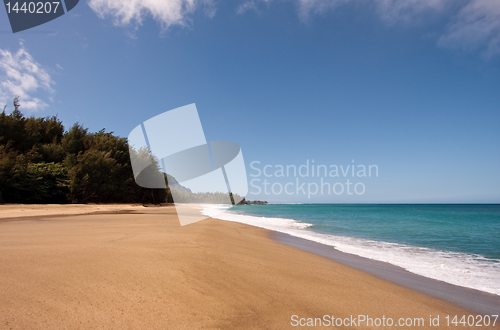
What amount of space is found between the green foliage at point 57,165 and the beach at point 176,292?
18825 millimetres

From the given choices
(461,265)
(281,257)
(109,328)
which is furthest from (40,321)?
(461,265)

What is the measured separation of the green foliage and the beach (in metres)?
18.8

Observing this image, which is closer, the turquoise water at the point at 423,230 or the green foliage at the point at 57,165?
the turquoise water at the point at 423,230

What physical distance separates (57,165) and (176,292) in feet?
87.3

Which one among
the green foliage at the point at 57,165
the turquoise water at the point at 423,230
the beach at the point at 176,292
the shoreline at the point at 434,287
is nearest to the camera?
the beach at the point at 176,292

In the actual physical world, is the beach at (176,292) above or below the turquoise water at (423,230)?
above

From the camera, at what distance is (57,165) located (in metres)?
21.8

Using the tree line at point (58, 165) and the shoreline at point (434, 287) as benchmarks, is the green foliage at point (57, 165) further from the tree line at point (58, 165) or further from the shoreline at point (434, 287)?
the shoreline at point (434, 287)

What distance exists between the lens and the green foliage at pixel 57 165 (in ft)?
56.3

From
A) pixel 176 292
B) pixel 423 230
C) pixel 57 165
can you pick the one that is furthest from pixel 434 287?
pixel 57 165

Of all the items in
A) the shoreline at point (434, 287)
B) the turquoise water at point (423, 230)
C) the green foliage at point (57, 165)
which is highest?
the green foliage at point (57, 165)

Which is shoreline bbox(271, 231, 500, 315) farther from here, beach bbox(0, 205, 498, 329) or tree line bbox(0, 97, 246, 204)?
tree line bbox(0, 97, 246, 204)

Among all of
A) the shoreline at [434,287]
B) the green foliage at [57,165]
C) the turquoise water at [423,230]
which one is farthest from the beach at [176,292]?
the green foliage at [57,165]

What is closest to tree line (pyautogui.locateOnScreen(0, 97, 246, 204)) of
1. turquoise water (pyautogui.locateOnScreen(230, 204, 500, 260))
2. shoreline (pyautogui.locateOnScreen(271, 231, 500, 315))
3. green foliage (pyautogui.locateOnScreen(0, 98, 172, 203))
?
green foliage (pyautogui.locateOnScreen(0, 98, 172, 203))
